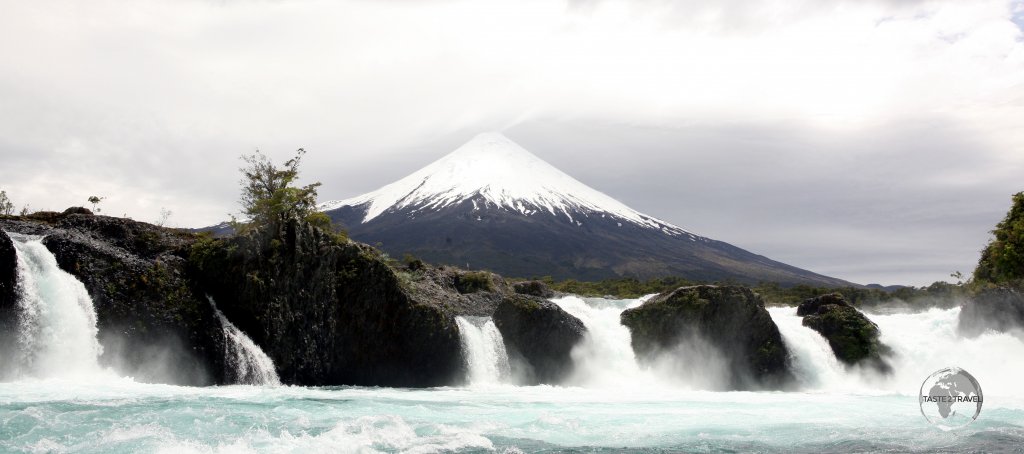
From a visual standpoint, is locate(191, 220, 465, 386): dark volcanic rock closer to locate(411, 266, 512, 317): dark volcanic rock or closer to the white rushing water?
the white rushing water

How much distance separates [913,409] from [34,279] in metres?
29.6

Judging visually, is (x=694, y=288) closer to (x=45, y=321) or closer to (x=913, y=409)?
(x=913, y=409)

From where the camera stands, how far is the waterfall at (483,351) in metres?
33.0

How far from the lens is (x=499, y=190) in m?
170

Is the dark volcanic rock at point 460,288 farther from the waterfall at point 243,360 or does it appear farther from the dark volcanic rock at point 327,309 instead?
the waterfall at point 243,360

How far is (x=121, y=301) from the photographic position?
24984 mm

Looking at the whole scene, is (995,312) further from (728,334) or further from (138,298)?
(138,298)

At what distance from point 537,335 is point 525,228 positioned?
106 metres

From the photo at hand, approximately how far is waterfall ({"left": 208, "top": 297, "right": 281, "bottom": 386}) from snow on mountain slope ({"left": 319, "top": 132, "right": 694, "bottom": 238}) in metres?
127

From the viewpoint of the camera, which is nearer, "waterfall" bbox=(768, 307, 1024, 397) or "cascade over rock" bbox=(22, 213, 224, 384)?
"cascade over rock" bbox=(22, 213, 224, 384)

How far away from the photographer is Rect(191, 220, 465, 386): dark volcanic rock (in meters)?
28.0

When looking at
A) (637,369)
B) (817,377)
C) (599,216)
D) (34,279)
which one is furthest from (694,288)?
(599,216)

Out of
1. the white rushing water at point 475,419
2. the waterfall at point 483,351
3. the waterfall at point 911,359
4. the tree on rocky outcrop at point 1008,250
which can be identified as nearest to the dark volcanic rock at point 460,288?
the waterfall at point 483,351

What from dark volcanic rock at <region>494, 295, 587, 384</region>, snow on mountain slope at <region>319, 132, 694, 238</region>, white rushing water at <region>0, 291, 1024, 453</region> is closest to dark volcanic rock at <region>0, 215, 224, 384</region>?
white rushing water at <region>0, 291, 1024, 453</region>
